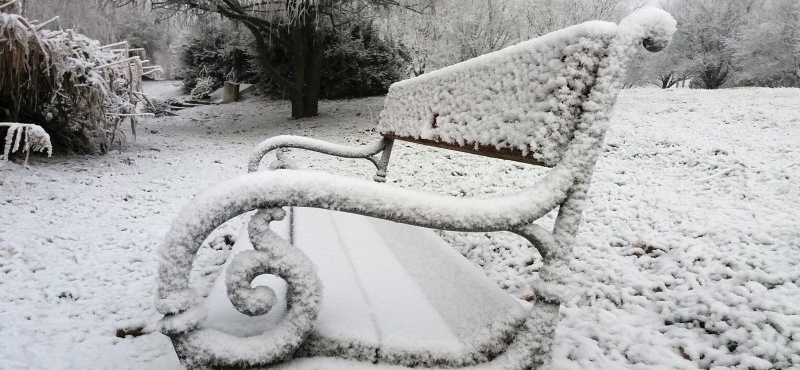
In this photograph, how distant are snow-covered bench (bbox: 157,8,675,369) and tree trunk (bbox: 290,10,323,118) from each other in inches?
342

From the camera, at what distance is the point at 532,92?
0.92 m

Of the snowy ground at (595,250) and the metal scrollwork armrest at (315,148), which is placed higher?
the metal scrollwork armrest at (315,148)

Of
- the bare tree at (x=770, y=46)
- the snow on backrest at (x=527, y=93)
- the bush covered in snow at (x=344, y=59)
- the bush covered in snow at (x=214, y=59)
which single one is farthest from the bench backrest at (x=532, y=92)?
the bare tree at (x=770, y=46)

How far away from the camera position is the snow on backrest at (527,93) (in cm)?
82

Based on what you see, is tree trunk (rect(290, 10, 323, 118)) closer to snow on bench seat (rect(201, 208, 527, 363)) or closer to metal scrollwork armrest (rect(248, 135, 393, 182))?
metal scrollwork armrest (rect(248, 135, 393, 182))

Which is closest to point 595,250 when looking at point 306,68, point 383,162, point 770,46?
point 383,162

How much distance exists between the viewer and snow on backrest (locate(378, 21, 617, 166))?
0.82 metres

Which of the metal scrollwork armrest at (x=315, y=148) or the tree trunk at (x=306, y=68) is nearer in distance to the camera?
the metal scrollwork armrest at (x=315, y=148)

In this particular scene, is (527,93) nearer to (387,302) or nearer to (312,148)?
(387,302)

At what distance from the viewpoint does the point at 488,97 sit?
112 cm

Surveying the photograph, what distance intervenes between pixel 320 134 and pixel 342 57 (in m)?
5.11

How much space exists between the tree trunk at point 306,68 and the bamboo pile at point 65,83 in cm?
471

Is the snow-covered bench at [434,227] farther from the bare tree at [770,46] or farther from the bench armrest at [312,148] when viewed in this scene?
the bare tree at [770,46]

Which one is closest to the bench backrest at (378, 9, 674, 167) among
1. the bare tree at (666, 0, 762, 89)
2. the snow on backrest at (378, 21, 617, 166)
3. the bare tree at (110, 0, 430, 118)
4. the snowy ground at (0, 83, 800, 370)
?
the snow on backrest at (378, 21, 617, 166)
